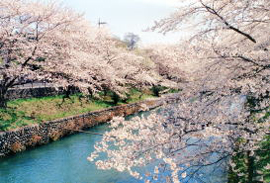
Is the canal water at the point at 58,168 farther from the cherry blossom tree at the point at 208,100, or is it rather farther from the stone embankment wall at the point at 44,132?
the cherry blossom tree at the point at 208,100

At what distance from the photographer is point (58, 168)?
40.6ft

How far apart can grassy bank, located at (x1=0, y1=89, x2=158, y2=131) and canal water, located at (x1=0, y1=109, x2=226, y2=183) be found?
2089 millimetres

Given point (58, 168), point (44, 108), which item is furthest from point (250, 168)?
point (44, 108)

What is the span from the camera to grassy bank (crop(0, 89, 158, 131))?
634 inches

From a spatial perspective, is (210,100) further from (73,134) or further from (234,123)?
(73,134)

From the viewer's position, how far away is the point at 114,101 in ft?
84.7

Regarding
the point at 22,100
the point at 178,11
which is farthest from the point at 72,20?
the point at 178,11

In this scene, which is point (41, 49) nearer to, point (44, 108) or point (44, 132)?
point (44, 108)

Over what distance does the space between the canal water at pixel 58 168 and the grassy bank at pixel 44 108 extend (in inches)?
82.2

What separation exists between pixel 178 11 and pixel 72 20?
14.1 metres

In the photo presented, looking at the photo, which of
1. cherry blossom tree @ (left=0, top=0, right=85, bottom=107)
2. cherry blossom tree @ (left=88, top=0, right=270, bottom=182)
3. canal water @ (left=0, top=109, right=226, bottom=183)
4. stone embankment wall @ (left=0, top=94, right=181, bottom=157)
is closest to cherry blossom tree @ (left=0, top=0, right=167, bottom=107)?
cherry blossom tree @ (left=0, top=0, right=85, bottom=107)

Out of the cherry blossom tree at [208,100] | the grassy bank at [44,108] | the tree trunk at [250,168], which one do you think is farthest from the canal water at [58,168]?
the cherry blossom tree at [208,100]

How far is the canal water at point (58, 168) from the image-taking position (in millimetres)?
10806

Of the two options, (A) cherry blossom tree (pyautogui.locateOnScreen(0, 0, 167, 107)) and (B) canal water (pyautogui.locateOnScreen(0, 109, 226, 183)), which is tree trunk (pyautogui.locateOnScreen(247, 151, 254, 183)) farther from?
(A) cherry blossom tree (pyautogui.locateOnScreen(0, 0, 167, 107))
